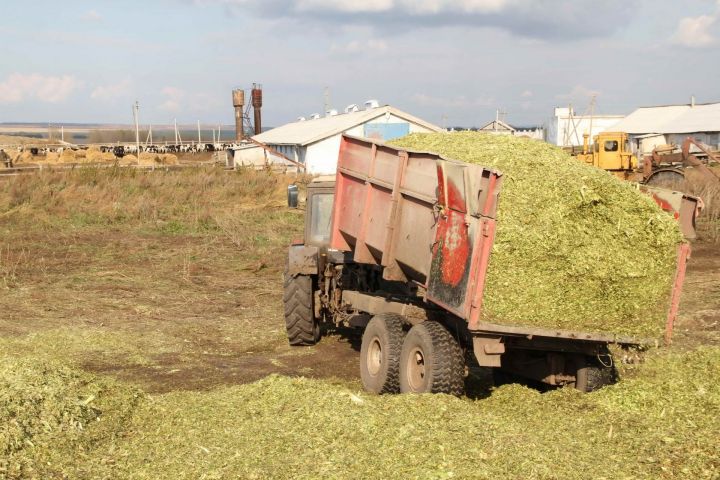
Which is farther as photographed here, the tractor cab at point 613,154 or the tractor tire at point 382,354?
the tractor cab at point 613,154

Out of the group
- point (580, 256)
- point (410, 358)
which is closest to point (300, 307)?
point (410, 358)

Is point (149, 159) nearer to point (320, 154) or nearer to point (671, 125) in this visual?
point (320, 154)

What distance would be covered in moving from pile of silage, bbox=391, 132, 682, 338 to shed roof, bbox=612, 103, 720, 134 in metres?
51.0

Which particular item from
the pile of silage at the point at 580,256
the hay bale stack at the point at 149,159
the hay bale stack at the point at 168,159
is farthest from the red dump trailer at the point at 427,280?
the hay bale stack at the point at 168,159

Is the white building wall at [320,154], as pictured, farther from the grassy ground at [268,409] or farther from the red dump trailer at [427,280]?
the red dump trailer at [427,280]

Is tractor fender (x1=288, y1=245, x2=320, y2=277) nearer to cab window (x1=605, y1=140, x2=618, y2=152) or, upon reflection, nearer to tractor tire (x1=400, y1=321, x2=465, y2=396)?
tractor tire (x1=400, y1=321, x2=465, y2=396)

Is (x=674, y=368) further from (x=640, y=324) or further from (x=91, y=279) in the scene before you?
(x=91, y=279)

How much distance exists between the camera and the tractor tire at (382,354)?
8914 mm

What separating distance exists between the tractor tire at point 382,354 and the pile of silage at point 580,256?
1.79 metres

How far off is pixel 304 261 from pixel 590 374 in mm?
4854

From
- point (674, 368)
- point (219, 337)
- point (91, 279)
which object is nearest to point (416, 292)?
point (674, 368)

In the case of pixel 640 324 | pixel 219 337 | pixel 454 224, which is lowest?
pixel 219 337

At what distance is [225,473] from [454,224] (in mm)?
3104

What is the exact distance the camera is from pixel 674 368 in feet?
28.3
